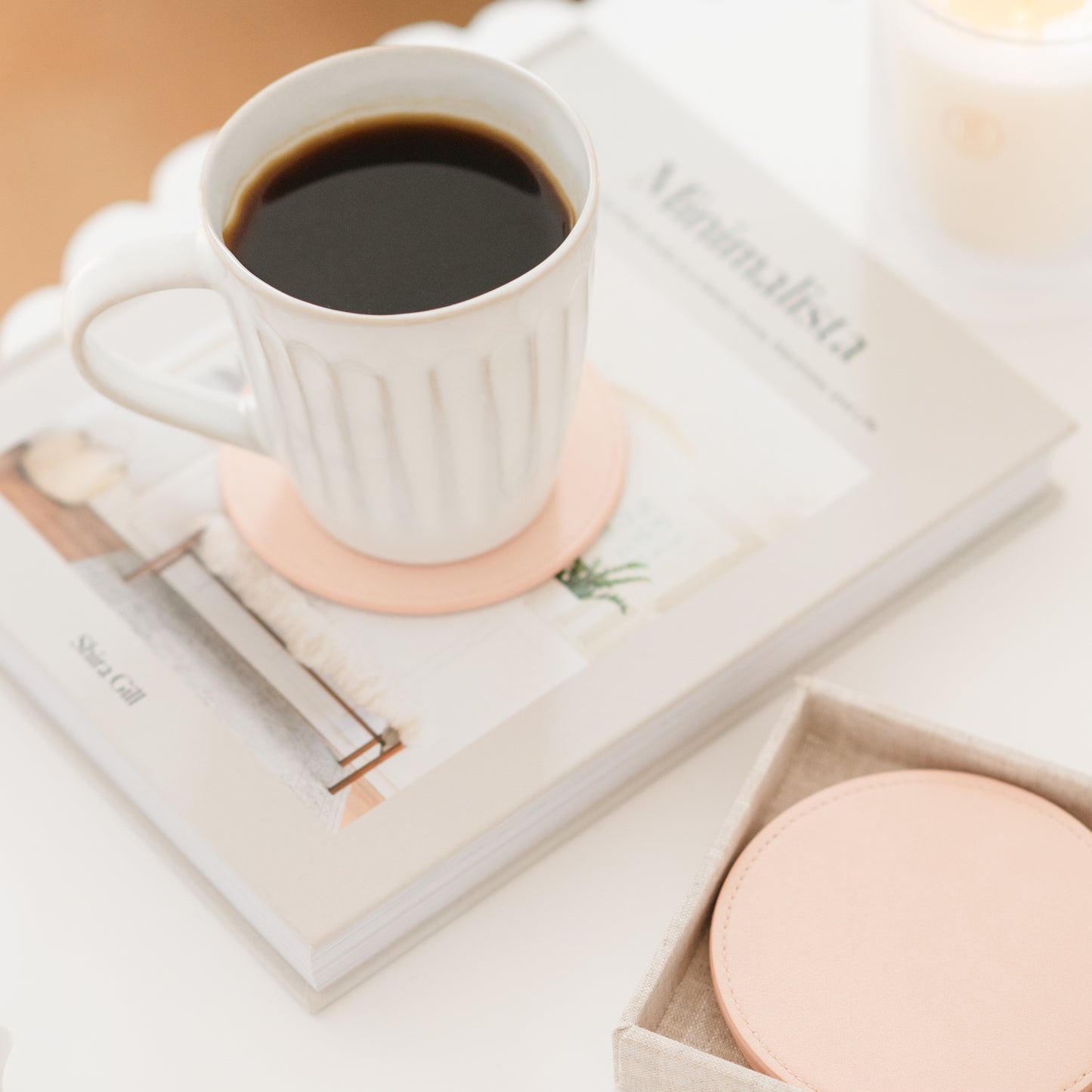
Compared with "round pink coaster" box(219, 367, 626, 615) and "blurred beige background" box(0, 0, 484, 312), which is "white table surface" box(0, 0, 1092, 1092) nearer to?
"round pink coaster" box(219, 367, 626, 615)

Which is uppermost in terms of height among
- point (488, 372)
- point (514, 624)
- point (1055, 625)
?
point (488, 372)

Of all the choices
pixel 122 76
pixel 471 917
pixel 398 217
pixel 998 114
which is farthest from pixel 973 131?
pixel 122 76

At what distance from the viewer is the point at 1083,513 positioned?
653 mm

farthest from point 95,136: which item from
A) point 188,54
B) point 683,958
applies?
point 683,958

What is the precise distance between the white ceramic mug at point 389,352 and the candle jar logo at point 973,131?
0.75 ft

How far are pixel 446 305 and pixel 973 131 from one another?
0.30 m

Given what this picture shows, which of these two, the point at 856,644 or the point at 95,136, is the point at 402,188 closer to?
the point at 856,644

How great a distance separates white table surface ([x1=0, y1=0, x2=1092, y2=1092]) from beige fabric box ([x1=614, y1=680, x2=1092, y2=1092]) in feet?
0.14

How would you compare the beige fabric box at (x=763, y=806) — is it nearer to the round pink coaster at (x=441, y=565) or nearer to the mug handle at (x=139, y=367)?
the round pink coaster at (x=441, y=565)

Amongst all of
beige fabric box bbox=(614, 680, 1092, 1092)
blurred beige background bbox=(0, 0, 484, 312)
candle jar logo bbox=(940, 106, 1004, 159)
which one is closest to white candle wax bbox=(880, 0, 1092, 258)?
candle jar logo bbox=(940, 106, 1004, 159)

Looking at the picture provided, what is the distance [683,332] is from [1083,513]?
0.20m

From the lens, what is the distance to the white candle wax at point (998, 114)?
61 cm

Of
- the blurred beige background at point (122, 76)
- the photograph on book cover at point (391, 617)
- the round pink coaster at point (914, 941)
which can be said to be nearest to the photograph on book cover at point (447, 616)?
the photograph on book cover at point (391, 617)

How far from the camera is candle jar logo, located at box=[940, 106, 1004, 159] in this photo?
0.63 meters
